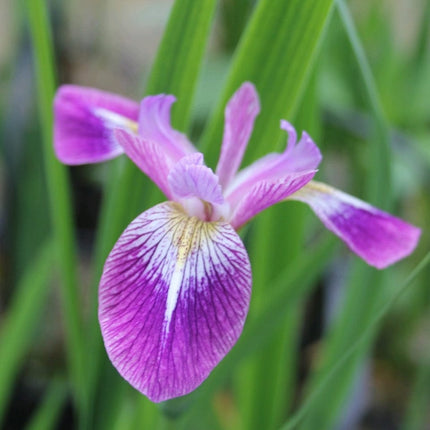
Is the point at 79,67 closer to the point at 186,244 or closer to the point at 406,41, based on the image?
the point at 406,41

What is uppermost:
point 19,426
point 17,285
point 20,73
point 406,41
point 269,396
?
point 406,41

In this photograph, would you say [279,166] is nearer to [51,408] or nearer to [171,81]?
A: [171,81]

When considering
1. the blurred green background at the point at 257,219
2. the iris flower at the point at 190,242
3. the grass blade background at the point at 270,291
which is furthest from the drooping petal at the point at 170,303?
the grass blade background at the point at 270,291

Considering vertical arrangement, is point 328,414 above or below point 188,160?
below

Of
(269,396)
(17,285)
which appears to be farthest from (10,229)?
(269,396)

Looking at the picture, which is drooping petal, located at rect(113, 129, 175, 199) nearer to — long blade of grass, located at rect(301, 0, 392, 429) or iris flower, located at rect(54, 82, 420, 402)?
iris flower, located at rect(54, 82, 420, 402)

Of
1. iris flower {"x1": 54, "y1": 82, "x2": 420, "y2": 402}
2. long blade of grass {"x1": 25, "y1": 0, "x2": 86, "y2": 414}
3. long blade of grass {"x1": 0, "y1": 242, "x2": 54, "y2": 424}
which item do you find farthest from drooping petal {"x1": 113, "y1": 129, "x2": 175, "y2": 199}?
long blade of grass {"x1": 0, "y1": 242, "x2": 54, "y2": 424}

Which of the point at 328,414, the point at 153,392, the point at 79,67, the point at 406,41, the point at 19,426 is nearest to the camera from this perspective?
the point at 153,392
